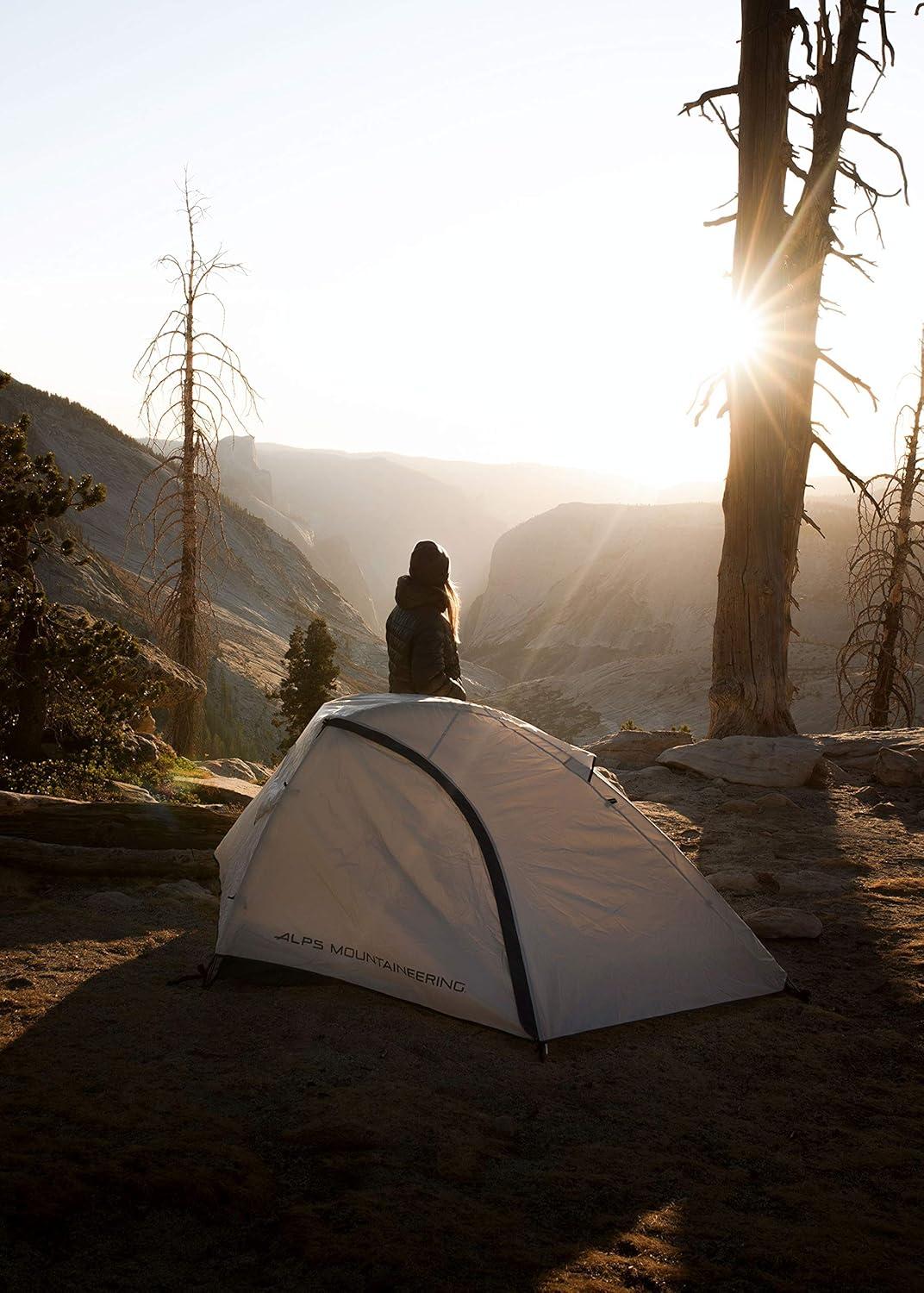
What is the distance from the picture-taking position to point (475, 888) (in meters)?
4.73

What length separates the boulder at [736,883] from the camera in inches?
261

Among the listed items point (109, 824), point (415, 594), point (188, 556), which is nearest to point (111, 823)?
point (109, 824)

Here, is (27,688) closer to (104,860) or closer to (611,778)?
(104,860)

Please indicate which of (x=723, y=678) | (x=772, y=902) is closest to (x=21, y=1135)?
(x=772, y=902)

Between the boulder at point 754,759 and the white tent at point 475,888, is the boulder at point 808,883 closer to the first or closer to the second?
the white tent at point 475,888

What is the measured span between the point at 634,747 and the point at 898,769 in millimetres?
3350

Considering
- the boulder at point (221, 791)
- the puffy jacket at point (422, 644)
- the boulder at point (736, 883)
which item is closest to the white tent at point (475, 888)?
the puffy jacket at point (422, 644)

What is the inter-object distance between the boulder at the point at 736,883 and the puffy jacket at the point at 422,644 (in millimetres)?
2353

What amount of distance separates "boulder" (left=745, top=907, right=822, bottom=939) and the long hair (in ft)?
9.60

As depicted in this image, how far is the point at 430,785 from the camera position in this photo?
5.05 meters

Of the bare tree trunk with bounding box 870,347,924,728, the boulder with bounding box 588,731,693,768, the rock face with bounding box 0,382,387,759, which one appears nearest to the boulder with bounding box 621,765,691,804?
the boulder with bounding box 588,731,693,768

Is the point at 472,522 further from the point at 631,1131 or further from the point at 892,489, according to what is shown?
the point at 631,1131

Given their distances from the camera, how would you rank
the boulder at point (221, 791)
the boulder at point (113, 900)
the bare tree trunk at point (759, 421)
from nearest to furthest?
the boulder at point (113, 900), the boulder at point (221, 791), the bare tree trunk at point (759, 421)

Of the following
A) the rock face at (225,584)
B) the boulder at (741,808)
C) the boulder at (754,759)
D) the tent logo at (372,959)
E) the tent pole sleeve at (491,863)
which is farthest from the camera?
the rock face at (225,584)
